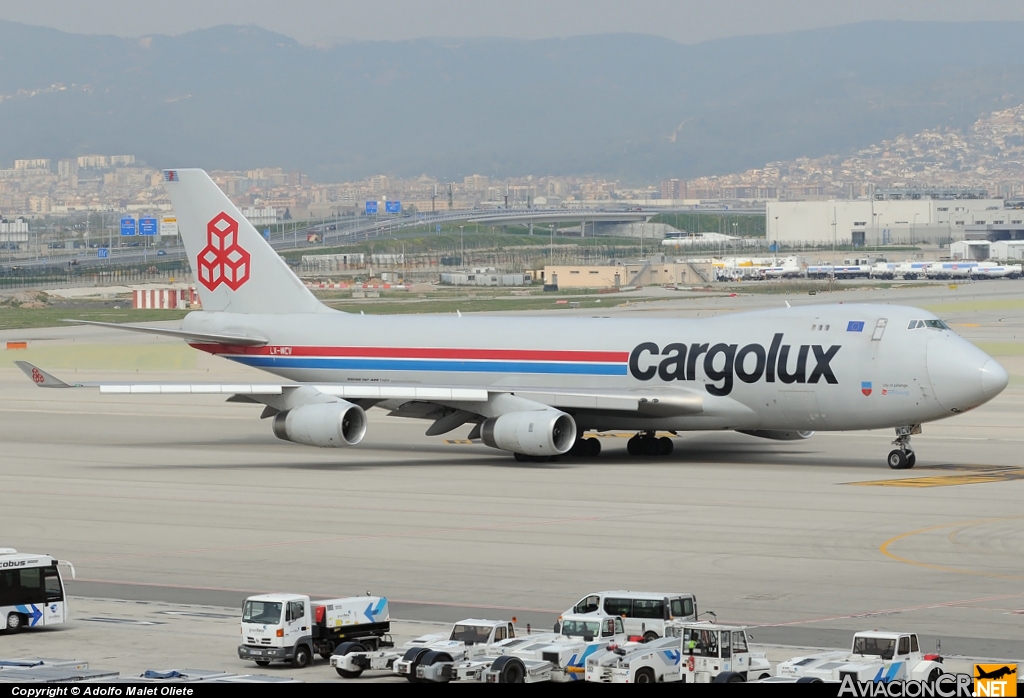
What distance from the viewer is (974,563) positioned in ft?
96.6

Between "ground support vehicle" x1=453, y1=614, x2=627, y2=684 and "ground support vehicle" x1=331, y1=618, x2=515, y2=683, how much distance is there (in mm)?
252

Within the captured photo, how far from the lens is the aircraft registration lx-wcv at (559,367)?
43.2m

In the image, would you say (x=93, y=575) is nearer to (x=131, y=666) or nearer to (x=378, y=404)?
(x=131, y=666)

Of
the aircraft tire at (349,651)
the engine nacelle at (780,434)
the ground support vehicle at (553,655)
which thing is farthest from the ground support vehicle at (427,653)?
the engine nacelle at (780,434)

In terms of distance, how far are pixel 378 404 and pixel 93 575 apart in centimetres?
1870

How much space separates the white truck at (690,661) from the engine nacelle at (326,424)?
26.7m

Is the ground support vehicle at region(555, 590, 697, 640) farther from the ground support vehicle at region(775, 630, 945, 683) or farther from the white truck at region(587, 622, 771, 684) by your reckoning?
the ground support vehicle at region(775, 630, 945, 683)

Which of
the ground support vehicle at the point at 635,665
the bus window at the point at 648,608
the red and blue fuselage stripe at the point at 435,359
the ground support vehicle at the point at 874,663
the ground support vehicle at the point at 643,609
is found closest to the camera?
the ground support vehicle at the point at 874,663

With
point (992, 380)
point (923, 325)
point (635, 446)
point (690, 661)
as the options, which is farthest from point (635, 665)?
point (635, 446)

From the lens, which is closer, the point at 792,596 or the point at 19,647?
the point at 19,647

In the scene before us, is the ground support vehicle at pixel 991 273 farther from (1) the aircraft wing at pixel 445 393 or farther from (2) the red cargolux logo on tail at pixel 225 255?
(1) the aircraft wing at pixel 445 393

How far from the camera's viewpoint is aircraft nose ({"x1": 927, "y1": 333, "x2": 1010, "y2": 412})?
41.9m

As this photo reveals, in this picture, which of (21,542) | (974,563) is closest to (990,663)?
(974,563)

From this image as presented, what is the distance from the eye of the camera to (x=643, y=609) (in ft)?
72.2
